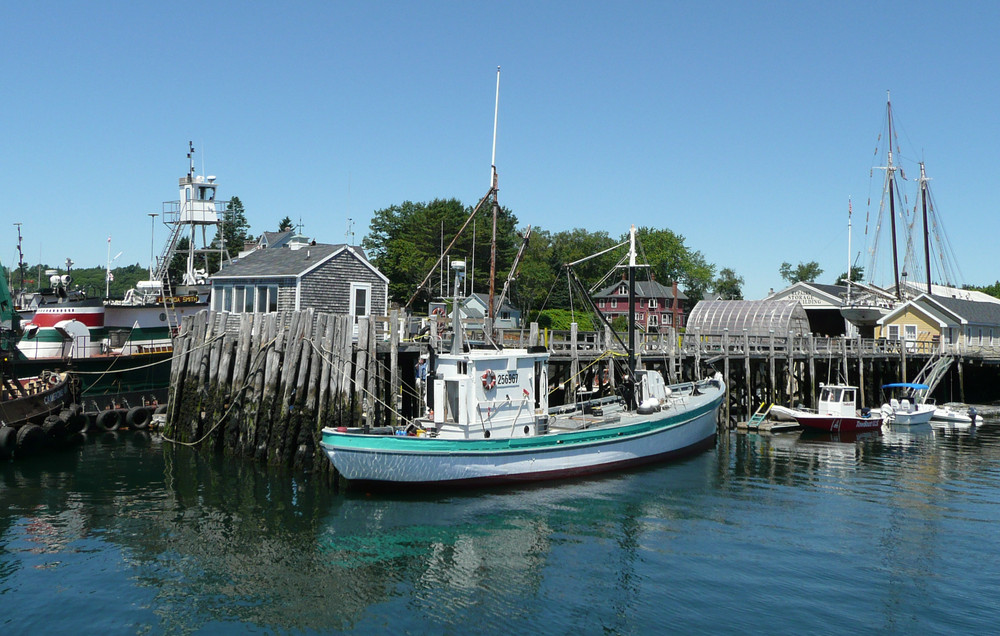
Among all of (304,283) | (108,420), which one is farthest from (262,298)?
(108,420)

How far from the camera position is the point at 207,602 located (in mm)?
14039

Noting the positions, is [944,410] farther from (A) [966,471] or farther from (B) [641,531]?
(B) [641,531]

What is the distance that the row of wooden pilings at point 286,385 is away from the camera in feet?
80.8

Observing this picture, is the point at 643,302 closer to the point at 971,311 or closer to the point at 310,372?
the point at 971,311

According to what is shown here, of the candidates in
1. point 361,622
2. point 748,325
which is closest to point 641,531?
point 361,622

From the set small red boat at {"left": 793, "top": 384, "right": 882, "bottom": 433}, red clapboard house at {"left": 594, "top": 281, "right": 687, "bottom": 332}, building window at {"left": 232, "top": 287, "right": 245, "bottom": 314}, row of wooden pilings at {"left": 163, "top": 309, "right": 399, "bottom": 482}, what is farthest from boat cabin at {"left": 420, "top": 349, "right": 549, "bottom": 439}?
red clapboard house at {"left": 594, "top": 281, "right": 687, "bottom": 332}

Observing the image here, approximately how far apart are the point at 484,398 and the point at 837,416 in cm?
2157

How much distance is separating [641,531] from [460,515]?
4625 millimetres

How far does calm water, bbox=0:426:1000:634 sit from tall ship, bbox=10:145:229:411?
33.5 feet

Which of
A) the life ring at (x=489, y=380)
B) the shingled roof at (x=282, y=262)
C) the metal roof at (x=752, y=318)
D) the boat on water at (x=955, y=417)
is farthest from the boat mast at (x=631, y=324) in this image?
the metal roof at (x=752, y=318)

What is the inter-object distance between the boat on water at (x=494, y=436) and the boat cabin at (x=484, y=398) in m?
0.03

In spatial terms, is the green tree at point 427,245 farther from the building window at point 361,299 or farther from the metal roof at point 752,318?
the building window at point 361,299

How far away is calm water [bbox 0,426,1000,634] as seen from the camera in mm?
13672

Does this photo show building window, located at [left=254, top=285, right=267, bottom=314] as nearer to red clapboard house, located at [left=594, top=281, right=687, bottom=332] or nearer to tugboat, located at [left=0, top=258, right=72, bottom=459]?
tugboat, located at [left=0, top=258, right=72, bottom=459]
